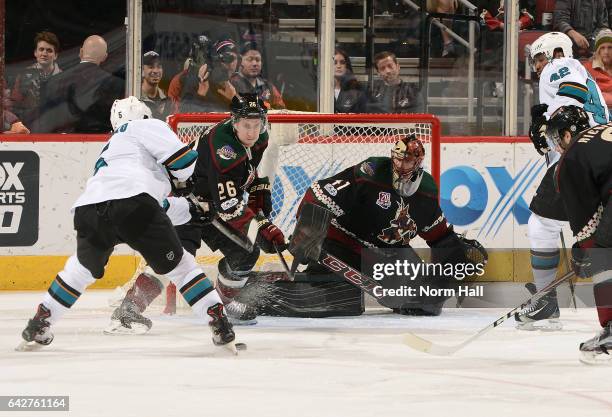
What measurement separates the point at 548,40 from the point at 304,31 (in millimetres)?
1823

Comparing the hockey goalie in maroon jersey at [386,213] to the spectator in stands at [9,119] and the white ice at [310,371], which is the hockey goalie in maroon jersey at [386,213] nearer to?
the white ice at [310,371]

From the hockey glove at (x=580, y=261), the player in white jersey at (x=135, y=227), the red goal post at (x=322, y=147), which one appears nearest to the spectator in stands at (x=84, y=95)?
the red goal post at (x=322, y=147)

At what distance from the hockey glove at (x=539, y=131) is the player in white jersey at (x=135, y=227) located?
1.58 m

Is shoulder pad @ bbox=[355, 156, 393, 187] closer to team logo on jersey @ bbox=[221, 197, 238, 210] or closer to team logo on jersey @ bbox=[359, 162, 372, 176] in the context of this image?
team logo on jersey @ bbox=[359, 162, 372, 176]

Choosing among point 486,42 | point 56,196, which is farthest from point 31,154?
point 486,42

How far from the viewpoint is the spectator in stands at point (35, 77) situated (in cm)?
721

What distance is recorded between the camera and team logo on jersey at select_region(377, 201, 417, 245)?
6.13 m

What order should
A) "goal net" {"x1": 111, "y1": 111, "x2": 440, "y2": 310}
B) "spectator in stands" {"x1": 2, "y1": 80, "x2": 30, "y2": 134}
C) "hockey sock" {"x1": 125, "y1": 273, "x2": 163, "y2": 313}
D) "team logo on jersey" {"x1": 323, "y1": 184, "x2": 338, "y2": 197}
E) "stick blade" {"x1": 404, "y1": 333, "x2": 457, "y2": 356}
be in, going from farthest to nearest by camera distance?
"spectator in stands" {"x1": 2, "y1": 80, "x2": 30, "y2": 134} < "goal net" {"x1": 111, "y1": 111, "x2": 440, "y2": 310} < "team logo on jersey" {"x1": 323, "y1": 184, "x2": 338, "y2": 197} < "hockey sock" {"x1": 125, "y1": 273, "x2": 163, "y2": 313} < "stick blade" {"x1": 404, "y1": 333, "x2": 457, "y2": 356}

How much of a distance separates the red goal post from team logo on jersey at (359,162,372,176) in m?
0.57

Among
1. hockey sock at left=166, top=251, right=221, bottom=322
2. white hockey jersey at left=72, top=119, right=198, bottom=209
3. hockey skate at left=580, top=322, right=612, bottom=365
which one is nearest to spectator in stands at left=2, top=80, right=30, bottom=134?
white hockey jersey at left=72, top=119, right=198, bottom=209

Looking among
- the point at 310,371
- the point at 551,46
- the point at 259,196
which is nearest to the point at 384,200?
the point at 259,196

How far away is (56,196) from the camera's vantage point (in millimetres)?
7102

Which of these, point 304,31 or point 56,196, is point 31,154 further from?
point 304,31

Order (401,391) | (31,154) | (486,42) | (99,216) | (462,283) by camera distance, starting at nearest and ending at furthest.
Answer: (401,391)
(99,216)
(462,283)
(31,154)
(486,42)
